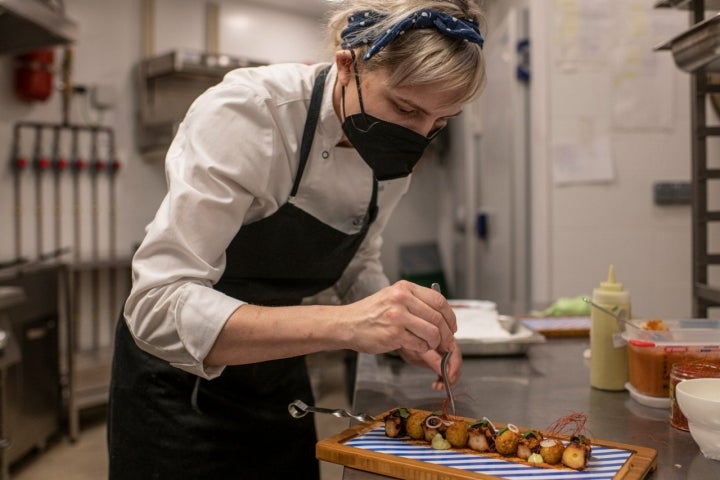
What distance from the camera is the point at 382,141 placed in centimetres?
121

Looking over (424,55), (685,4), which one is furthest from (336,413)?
(685,4)

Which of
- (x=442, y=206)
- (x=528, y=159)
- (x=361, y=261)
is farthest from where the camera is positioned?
(x=442, y=206)

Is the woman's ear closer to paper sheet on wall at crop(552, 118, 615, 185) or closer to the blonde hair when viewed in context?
the blonde hair

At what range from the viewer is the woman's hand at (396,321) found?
97cm

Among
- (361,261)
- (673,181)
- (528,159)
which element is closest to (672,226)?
(673,181)

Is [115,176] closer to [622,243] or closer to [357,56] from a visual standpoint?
[622,243]

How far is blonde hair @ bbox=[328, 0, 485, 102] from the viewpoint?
1.10m

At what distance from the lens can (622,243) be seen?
3.02 m

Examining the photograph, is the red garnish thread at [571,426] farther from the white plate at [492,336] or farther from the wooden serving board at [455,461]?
the white plate at [492,336]

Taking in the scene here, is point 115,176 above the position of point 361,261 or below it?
above

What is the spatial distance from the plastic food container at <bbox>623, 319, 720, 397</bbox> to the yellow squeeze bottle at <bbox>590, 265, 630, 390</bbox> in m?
0.07

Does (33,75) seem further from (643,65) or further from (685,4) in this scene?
(685,4)

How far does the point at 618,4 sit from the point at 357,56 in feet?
7.21

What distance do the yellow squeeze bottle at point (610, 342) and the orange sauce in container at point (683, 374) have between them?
186 millimetres
